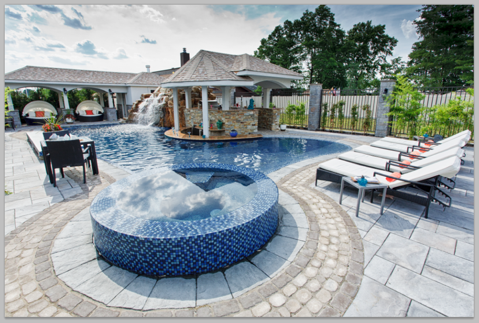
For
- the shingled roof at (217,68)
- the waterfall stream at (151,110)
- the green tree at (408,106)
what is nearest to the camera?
the green tree at (408,106)

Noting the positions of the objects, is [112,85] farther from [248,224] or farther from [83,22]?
[248,224]

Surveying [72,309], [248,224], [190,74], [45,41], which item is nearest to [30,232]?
[72,309]

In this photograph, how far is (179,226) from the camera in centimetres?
286

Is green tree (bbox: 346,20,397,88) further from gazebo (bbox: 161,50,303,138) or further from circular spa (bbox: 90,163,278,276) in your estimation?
circular spa (bbox: 90,163,278,276)

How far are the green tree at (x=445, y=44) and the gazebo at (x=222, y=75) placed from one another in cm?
1512

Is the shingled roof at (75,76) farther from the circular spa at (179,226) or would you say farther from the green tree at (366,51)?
the green tree at (366,51)

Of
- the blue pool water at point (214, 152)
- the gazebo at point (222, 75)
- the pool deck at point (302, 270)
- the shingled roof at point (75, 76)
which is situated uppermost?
the shingled roof at point (75, 76)

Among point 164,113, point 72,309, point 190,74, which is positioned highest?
point 190,74

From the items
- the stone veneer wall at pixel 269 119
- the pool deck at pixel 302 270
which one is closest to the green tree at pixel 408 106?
the pool deck at pixel 302 270

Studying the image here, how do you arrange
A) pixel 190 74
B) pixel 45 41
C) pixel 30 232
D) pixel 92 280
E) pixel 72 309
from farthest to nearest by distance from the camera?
1. pixel 190 74
2. pixel 45 41
3. pixel 30 232
4. pixel 92 280
5. pixel 72 309

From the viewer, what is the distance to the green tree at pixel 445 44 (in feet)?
64.5

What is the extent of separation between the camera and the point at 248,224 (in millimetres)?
3004

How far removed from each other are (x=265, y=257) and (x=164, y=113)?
17960 mm

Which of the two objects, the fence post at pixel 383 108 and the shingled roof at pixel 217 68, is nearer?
the fence post at pixel 383 108
